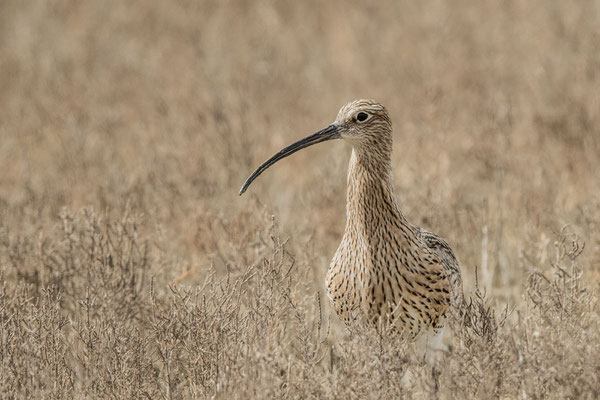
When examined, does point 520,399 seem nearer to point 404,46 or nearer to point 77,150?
point 77,150

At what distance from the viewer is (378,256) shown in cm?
446

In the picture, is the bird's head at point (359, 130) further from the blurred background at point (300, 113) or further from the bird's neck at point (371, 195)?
the blurred background at point (300, 113)

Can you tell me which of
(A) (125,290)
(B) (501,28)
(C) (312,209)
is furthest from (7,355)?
(B) (501,28)

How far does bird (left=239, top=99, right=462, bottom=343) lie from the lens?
4434mm

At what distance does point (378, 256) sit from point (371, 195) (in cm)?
30

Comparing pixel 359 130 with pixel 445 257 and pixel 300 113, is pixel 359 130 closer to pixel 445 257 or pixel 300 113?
pixel 445 257

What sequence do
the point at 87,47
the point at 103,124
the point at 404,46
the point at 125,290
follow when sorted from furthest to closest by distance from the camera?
1. the point at 87,47
2. the point at 404,46
3. the point at 103,124
4. the point at 125,290

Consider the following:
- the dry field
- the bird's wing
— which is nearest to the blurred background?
the dry field

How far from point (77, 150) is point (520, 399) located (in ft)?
15.2

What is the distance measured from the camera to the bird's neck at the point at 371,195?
4535 millimetres

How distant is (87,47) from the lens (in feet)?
33.2

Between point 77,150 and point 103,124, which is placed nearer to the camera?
point 77,150

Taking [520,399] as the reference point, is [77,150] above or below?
above

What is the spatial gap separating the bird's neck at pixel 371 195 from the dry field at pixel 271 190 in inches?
17.9
